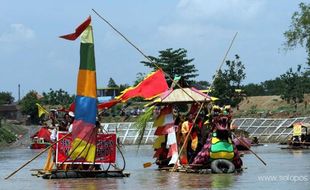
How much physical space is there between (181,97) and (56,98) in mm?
81456

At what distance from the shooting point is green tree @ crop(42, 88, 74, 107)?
10024 cm

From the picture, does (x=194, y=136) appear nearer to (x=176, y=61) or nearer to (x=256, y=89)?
(x=176, y=61)

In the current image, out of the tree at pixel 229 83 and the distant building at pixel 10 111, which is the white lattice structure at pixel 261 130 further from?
the distant building at pixel 10 111

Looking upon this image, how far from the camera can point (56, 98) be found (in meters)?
102

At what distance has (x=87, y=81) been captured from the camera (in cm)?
1797

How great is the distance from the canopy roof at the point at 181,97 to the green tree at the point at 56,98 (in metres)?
78.8

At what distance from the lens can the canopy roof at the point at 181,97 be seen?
21172 millimetres

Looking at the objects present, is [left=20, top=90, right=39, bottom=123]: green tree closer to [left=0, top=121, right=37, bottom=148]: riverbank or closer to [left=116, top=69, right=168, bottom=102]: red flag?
[left=0, top=121, right=37, bottom=148]: riverbank

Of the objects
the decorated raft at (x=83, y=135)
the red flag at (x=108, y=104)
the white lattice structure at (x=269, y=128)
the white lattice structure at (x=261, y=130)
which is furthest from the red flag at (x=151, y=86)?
the white lattice structure at (x=269, y=128)

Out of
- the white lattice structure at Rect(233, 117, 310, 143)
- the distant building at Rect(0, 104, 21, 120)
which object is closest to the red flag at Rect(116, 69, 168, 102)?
the white lattice structure at Rect(233, 117, 310, 143)

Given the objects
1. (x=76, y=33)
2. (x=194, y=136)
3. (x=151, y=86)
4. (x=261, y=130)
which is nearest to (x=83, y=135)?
(x=76, y=33)

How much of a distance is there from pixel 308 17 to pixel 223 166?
45345 millimetres

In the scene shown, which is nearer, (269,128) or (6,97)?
(269,128)

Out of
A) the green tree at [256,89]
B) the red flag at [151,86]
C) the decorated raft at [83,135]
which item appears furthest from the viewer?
the green tree at [256,89]
